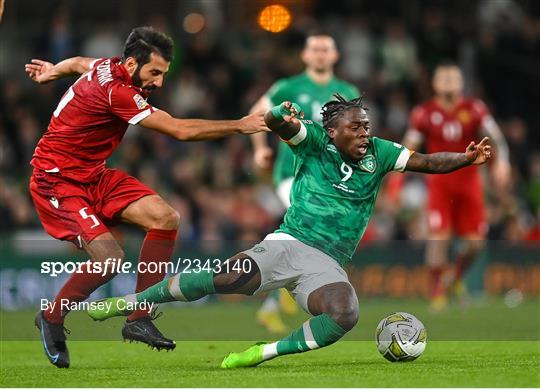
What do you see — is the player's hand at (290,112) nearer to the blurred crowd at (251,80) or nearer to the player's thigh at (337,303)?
the player's thigh at (337,303)

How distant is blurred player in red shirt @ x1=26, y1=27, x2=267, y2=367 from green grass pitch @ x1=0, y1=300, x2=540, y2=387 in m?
0.22

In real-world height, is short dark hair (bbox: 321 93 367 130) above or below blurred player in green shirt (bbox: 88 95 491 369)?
above

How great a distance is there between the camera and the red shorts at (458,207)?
14727mm

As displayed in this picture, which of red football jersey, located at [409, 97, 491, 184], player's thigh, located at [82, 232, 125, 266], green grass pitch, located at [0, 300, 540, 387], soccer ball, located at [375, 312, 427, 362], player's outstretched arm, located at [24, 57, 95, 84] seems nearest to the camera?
green grass pitch, located at [0, 300, 540, 387]

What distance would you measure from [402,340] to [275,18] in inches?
497

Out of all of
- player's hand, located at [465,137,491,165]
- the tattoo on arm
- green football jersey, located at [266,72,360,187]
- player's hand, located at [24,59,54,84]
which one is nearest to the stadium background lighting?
green football jersey, located at [266,72,360,187]

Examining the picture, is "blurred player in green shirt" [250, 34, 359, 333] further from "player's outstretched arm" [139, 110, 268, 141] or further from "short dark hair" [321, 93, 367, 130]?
"player's outstretched arm" [139, 110, 268, 141]

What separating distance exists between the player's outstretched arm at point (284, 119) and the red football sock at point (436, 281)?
6.75 metres

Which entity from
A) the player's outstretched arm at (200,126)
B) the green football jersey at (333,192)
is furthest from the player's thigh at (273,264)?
the player's outstretched arm at (200,126)

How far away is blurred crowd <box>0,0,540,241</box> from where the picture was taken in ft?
57.7

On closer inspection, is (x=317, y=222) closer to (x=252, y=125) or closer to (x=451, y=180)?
(x=252, y=125)

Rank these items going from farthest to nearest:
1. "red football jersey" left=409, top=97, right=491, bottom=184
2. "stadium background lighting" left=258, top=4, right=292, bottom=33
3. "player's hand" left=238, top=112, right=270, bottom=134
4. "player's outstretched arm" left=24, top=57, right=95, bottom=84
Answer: "stadium background lighting" left=258, top=4, right=292, bottom=33 → "red football jersey" left=409, top=97, right=491, bottom=184 → "player's outstretched arm" left=24, top=57, right=95, bottom=84 → "player's hand" left=238, top=112, right=270, bottom=134

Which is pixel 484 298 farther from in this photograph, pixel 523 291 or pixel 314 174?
pixel 314 174

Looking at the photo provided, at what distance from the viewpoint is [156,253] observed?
8.95 metres
